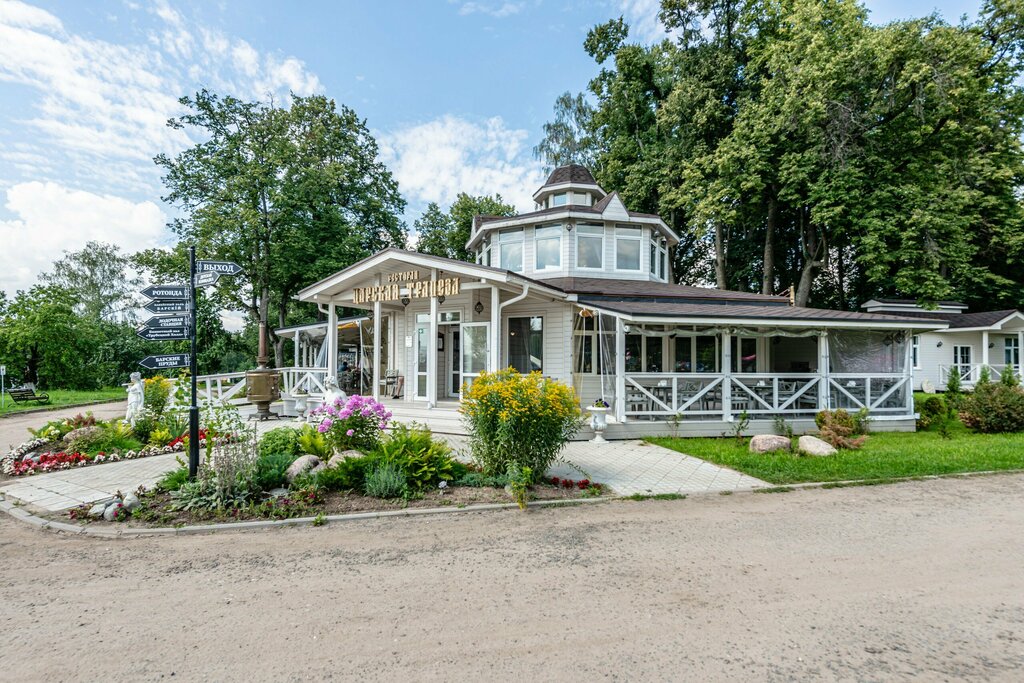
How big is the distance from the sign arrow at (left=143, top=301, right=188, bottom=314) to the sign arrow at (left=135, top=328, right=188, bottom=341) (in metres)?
0.27

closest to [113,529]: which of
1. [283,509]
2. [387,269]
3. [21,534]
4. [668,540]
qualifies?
[21,534]

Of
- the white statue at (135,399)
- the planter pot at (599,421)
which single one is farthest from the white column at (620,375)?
the white statue at (135,399)

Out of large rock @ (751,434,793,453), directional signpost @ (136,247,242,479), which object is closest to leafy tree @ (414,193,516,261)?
large rock @ (751,434,793,453)

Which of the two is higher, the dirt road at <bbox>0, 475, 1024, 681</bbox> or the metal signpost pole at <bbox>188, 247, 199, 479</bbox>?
the metal signpost pole at <bbox>188, 247, 199, 479</bbox>

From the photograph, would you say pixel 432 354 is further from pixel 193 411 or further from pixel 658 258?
pixel 658 258

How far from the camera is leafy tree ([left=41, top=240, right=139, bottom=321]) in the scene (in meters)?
41.2

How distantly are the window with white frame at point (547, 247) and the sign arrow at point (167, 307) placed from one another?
491 inches

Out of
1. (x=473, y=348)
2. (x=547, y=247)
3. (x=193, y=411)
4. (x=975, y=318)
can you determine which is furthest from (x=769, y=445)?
(x=975, y=318)

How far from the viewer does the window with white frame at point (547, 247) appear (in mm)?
17675

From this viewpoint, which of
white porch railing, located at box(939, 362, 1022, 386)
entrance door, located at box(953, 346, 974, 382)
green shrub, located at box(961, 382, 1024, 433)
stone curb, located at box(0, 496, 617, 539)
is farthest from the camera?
entrance door, located at box(953, 346, 974, 382)

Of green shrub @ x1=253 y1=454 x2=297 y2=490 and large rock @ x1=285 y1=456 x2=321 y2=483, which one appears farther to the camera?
large rock @ x1=285 y1=456 x2=321 y2=483

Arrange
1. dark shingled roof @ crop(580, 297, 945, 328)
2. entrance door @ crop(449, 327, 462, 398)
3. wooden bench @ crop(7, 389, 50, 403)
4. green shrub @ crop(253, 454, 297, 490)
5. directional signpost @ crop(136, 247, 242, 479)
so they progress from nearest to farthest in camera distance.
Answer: directional signpost @ crop(136, 247, 242, 479) < green shrub @ crop(253, 454, 297, 490) < dark shingled roof @ crop(580, 297, 945, 328) < entrance door @ crop(449, 327, 462, 398) < wooden bench @ crop(7, 389, 50, 403)

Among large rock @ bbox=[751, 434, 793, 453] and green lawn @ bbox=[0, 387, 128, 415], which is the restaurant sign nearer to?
large rock @ bbox=[751, 434, 793, 453]

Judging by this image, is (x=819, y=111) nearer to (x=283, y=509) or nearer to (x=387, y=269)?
(x=387, y=269)
